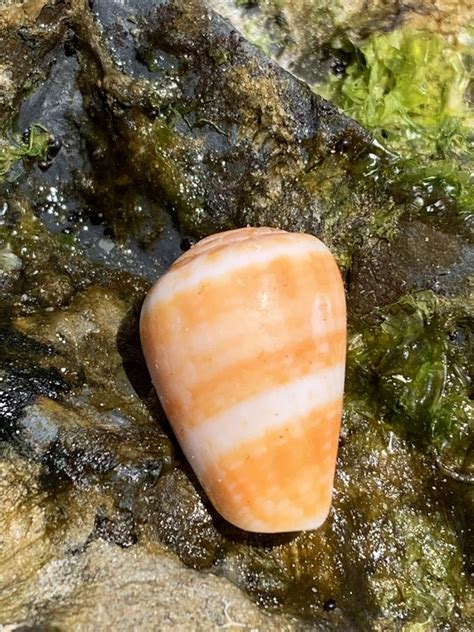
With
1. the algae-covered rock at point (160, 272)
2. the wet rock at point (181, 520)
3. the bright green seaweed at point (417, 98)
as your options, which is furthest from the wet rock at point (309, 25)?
the wet rock at point (181, 520)

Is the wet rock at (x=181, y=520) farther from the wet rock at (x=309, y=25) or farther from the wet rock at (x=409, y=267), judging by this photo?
the wet rock at (x=309, y=25)

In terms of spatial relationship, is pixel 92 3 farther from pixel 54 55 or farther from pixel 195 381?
pixel 195 381

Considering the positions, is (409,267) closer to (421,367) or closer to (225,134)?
(421,367)

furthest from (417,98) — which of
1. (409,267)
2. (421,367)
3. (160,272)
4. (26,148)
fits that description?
(26,148)

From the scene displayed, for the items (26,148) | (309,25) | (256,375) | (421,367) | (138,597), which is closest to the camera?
(138,597)

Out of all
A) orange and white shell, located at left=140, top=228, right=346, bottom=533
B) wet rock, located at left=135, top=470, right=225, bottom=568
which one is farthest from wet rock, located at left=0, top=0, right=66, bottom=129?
wet rock, located at left=135, top=470, right=225, bottom=568

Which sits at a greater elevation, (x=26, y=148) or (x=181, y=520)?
(x=26, y=148)
